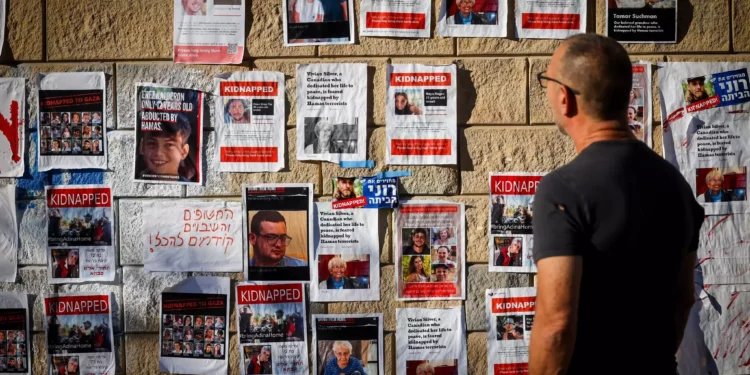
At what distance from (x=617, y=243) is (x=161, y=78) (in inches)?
92.2

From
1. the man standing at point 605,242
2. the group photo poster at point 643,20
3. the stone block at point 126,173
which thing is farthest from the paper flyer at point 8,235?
the group photo poster at point 643,20

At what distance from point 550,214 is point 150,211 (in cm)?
215

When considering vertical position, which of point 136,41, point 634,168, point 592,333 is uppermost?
point 136,41

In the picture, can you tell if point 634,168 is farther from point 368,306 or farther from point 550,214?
point 368,306

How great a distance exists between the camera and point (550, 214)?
1.91 metres

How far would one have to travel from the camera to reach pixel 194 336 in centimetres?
335

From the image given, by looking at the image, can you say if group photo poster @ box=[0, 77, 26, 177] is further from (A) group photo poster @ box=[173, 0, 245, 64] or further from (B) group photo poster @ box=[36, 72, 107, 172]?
(A) group photo poster @ box=[173, 0, 245, 64]

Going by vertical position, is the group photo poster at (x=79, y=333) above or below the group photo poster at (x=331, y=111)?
below

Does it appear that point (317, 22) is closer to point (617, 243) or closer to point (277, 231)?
point (277, 231)

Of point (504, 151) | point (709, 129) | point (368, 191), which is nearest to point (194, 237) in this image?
point (368, 191)

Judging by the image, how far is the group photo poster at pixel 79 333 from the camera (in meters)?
3.36

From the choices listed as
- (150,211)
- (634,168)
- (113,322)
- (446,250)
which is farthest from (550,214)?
(113,322)

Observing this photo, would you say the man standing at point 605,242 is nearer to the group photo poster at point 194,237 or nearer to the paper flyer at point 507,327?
the paper flyer at point 507,327

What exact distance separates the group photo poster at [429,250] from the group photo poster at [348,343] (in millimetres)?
219
